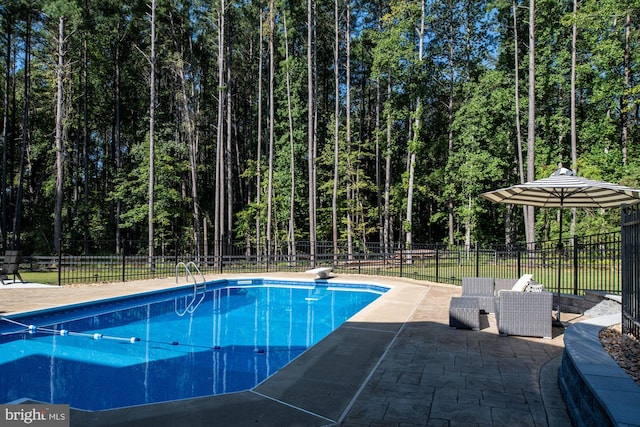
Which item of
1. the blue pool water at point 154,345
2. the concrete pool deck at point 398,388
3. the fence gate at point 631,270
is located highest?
the fence gate at point 631,270

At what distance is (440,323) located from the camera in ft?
22.4

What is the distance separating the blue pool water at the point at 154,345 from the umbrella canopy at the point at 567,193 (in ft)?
15.4

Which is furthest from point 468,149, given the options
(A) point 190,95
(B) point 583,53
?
(A) point 190,95

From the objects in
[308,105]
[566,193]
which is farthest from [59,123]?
[566,193]

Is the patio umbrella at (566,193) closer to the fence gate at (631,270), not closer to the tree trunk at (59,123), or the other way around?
the fence gate at (631,270)

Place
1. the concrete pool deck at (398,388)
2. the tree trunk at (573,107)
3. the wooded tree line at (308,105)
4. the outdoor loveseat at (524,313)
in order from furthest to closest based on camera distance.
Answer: the wooded tree line at (308,105) → the tree trunk at (573,107) → the outdoor loveseat at (524,313) → the concrete pool deck at (398,388)

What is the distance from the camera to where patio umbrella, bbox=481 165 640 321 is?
6.32 metres

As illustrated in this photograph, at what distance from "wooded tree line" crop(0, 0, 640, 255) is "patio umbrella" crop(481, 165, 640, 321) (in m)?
10.4

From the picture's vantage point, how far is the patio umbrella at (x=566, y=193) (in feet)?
20.7

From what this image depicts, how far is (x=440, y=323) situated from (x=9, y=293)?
35.0 feet

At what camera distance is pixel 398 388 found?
12.6 ft

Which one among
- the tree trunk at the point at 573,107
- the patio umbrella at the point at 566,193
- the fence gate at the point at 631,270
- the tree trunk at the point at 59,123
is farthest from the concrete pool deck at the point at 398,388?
the tree trunk at the point at 59,123

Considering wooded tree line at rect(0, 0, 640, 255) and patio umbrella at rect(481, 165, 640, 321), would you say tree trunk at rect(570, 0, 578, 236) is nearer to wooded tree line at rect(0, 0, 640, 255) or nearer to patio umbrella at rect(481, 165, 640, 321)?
wooded tree line at rect(0, 0, 640, 255)

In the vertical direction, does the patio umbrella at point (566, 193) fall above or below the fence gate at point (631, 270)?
above
